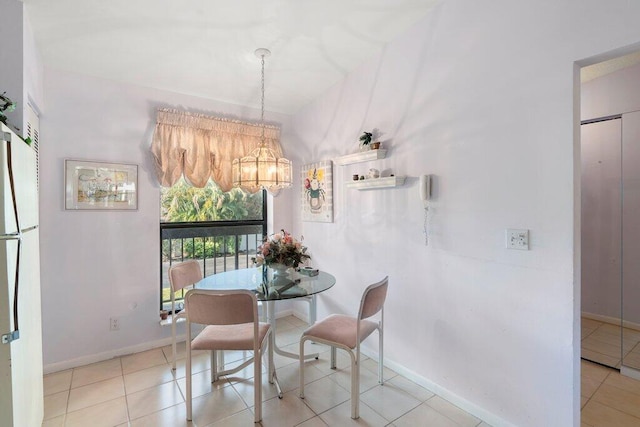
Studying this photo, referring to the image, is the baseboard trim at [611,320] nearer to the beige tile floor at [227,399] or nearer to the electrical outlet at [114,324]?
the beige tile floor at [227,399]

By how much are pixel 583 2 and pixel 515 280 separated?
4.80 feet

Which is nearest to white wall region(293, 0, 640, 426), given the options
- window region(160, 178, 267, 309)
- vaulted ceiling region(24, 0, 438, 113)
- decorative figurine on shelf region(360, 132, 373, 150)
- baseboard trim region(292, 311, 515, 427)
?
baseboard trim region(292, 311, 515, 427)

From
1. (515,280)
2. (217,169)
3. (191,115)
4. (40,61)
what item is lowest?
(515,280)

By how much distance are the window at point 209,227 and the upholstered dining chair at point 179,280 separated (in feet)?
1.49

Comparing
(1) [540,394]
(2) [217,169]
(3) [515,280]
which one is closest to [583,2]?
(3) [515,280]

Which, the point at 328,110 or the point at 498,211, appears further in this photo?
the point at 328,110

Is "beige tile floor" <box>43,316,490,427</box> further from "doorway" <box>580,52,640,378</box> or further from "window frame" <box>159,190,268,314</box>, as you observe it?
"doorway" <box>580,52,640,378</box>

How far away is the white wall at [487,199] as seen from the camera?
1.55 m

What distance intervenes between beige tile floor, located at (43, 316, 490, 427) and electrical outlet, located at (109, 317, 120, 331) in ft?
0.90

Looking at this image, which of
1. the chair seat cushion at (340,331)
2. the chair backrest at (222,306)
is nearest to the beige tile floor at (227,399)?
the chair seat cushion at (340,331)

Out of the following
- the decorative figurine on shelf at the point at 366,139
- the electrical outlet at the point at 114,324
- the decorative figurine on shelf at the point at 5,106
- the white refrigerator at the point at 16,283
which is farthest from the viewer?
the electrical outlet at the point at 114,324

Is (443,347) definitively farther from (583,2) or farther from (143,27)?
(143,27)

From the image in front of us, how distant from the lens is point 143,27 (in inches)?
81.9

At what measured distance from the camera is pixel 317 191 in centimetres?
334
